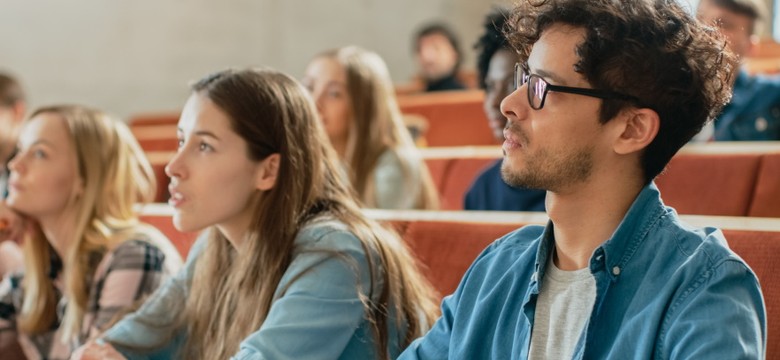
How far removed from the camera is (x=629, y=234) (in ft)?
4.03

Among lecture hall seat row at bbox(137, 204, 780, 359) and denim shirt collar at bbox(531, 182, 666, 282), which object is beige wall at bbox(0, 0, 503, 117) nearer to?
lecture hall seat row at bbox(137, 204, 780, 359)

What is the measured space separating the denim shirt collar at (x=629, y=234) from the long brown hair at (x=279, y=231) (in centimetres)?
58

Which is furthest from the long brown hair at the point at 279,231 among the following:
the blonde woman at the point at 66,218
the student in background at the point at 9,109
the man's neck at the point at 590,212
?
the student in background at the point at 9,109

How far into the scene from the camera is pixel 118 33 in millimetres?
5984

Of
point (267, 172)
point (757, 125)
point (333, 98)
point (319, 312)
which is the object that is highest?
point (267, 172)

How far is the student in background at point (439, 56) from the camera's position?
5.88 m

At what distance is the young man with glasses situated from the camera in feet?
3.97

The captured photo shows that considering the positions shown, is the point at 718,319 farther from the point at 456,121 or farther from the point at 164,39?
the point at 164,39

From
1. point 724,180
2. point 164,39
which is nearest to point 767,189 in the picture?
point 724,180

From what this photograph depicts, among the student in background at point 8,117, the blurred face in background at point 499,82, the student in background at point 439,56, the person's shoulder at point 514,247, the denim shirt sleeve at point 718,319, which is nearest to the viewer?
the denim shirt sleeve at point 718,319

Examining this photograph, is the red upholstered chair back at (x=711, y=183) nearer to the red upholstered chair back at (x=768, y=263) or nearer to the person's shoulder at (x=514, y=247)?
the red upholstered chair back at (x=768, y=263)

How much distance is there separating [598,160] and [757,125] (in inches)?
87.3

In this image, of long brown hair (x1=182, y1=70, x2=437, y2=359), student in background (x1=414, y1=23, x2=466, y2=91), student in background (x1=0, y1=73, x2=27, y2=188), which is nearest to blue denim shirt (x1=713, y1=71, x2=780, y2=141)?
long brown hair (x1=182, y1=70, x2=437, y2=359)

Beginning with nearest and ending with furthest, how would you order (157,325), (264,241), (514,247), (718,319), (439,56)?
(718,319) < (514,247) < (264,241) < (157,325) < (439,56)
